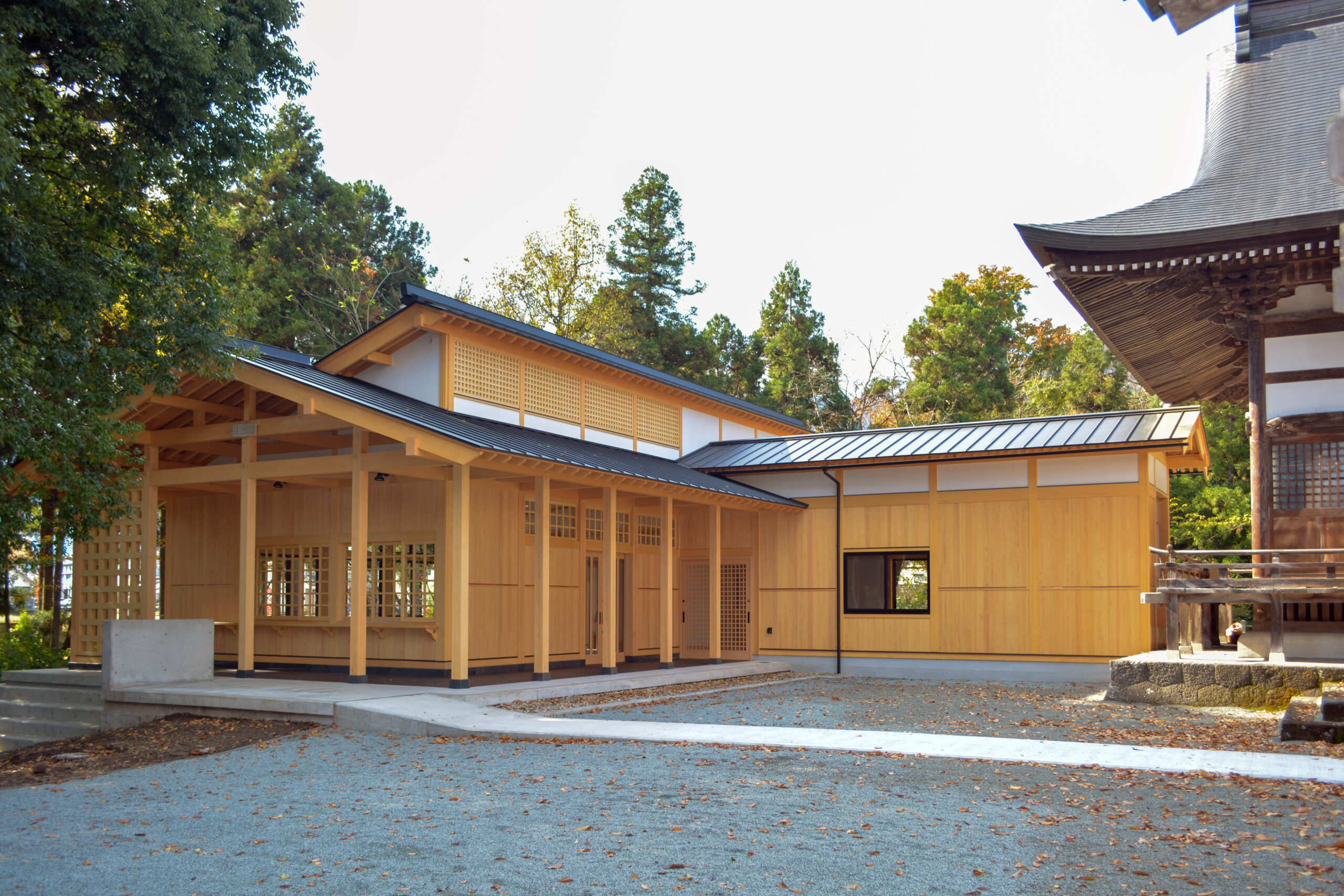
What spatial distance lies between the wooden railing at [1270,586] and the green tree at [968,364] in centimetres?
2337

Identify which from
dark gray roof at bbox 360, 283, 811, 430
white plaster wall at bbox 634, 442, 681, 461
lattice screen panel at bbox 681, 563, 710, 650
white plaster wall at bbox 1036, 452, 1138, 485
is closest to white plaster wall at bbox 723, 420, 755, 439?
dark gray roof at bbox 360, 283, 811, 430

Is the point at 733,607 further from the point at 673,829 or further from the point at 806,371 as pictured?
the point at 806,371

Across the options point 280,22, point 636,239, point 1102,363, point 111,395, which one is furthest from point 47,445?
point 636,239

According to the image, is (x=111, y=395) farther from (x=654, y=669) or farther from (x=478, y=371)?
(x=654, y=669)

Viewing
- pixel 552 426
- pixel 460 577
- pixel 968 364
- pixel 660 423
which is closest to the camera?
pixel 460 577

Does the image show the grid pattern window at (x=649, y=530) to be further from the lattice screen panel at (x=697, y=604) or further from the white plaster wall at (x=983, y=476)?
the white plaster wall at (x=983, y=476)

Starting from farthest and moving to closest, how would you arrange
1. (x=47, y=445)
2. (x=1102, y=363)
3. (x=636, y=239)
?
(x=636, y=239) → (x=1102, y=363) → (x=47, y=445)

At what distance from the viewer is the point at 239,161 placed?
1143cm

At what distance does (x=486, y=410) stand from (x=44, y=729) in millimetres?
7001

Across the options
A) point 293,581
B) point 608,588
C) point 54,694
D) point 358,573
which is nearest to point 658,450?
point 608,588

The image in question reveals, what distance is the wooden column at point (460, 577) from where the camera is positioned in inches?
494

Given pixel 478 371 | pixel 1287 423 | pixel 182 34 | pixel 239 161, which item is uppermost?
pixel 182 34

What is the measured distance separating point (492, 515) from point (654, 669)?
3666mm

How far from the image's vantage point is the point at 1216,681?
38.2 ft
